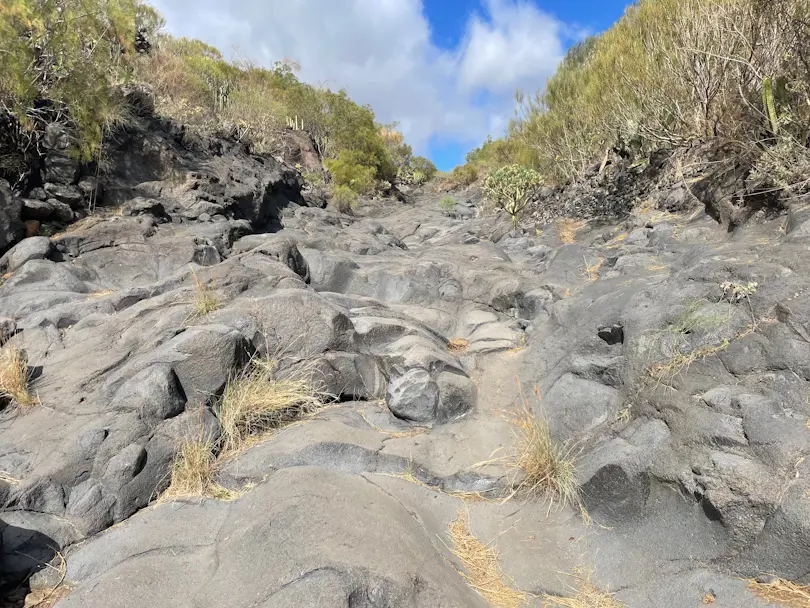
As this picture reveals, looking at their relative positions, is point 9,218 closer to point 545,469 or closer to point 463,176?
point 545,469

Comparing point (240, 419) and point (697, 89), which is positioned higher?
point (697, 89)

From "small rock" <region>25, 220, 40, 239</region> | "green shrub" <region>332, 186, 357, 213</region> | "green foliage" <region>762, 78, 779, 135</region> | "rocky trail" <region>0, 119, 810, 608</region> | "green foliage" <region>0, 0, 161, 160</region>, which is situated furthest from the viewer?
"green shrub" <region>332, 186, 357, 213</region>

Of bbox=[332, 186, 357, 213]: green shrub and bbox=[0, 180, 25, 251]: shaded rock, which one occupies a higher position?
bbox=[332, 186, 357, 213]: green shrub

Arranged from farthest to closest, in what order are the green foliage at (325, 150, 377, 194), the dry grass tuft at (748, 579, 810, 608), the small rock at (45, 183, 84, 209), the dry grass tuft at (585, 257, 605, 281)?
the green foliage at (325, 150, 377, 194)
the small rock at (45, 183, 84, 209)
the dry grass tuft at (585, 257, 605, 281)
the dry grass tuft at (748, 579, 810, 608)

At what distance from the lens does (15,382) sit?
3.78 metres

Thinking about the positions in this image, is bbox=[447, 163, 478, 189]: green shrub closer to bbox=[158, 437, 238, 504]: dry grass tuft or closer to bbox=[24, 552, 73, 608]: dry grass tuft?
bbox=[158, 437, 238, 504]: dry grass tuft

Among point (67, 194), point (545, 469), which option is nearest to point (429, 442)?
point (545, 469)

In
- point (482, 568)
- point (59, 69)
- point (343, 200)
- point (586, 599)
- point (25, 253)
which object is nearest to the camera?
point (586, 599)

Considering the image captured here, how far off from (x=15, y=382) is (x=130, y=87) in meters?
11.4

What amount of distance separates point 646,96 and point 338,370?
8.66 meters

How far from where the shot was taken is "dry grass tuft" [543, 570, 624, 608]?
2.53 m

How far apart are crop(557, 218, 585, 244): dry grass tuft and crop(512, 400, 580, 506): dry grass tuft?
22.8 ft

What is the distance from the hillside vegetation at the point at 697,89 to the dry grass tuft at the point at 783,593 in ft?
14.2

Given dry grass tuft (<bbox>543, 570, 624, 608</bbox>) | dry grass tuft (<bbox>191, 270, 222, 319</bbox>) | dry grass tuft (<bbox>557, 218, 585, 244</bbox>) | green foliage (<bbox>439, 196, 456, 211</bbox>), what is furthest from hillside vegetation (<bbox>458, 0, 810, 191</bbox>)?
dry grass tuft (<bbox>191, 270, 222, 319</bbox>)
